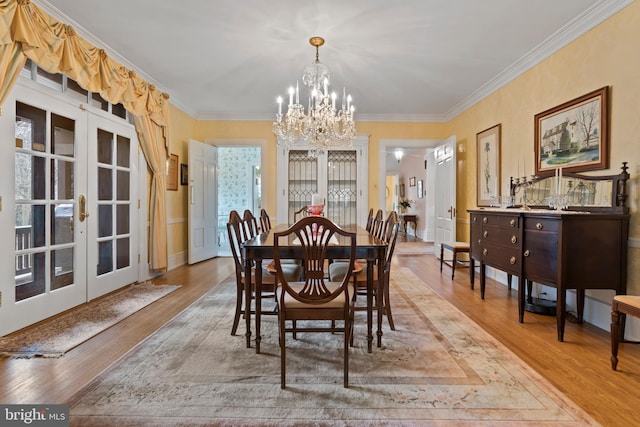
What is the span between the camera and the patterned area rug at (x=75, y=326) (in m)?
2.34

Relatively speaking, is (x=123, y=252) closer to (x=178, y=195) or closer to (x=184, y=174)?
(x=178, y=195)

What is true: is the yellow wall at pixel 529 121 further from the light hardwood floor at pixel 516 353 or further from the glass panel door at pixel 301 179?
the light hardwood floor at pixel 516 353

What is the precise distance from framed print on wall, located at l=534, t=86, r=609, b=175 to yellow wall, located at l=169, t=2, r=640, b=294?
0.07 meters

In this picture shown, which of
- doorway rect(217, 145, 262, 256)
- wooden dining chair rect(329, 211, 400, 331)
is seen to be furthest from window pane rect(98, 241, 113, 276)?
doorway rect(217, 145, 262, 256)

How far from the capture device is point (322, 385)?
75.7 inches

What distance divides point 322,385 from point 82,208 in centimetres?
304

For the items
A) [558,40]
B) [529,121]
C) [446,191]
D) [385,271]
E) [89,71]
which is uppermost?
[558,40]

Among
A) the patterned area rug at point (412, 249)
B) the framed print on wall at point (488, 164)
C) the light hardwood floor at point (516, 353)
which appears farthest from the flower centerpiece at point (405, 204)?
the light hardwood floor at point (516, 353)

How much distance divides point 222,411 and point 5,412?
106cm

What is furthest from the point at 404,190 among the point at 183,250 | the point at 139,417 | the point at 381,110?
the point at 139,417

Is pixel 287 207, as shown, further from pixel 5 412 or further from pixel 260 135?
pixel 5 412

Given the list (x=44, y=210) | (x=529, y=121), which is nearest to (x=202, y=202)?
(x=44, y=210)

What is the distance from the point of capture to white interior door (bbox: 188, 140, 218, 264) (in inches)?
220

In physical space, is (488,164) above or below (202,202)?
above
